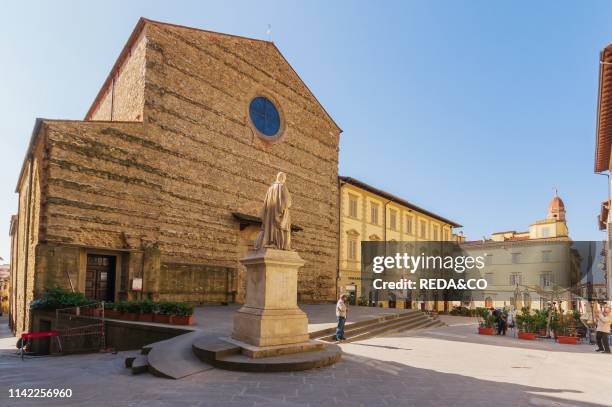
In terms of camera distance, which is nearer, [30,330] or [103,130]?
[30,330]

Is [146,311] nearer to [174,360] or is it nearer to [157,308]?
[157,308]

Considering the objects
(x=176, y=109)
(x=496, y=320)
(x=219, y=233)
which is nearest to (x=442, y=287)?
(x=496, y=320)

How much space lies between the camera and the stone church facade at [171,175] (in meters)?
15.5

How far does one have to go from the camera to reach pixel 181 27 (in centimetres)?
1992

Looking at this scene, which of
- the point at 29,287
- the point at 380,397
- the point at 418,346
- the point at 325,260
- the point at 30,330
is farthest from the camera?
the point at 325,260

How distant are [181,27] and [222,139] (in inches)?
214

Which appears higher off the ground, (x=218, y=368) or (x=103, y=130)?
(x=103, y=130)

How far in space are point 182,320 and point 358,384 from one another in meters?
7.07

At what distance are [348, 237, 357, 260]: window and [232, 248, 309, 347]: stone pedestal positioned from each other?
71.4 feet

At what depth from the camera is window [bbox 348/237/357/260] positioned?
30594 mm

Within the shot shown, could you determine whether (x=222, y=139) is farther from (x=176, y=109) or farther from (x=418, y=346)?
(x=418, y=346)

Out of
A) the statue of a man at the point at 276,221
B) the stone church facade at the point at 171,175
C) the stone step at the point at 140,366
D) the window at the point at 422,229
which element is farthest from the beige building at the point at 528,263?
the stone step at the point at 140,366

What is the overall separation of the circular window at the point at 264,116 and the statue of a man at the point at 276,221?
14600mm

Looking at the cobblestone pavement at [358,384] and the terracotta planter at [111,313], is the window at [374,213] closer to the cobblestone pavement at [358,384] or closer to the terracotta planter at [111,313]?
the terracotta planter at [111,313]
